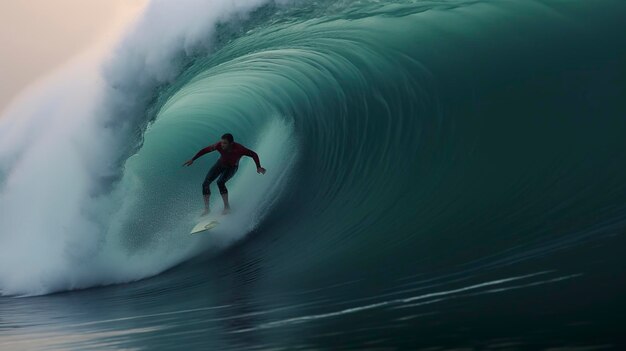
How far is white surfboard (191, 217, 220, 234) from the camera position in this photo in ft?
33.5

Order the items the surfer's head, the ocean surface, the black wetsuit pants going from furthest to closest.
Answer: the black wetsuit pants, the surfer's head, the ocean surface

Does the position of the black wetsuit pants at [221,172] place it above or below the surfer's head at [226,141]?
below

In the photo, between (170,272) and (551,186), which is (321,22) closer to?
(170,272)

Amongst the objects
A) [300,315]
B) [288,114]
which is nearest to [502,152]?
[300,315]

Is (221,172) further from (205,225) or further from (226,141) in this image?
(205,225)

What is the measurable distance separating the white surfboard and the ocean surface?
0.34 feet

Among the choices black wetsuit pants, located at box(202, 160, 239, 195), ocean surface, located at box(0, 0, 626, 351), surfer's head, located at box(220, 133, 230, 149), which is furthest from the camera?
black wetsuit pants, located at box(202, 160, 239, 195)

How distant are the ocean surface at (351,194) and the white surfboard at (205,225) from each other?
0.10 metres

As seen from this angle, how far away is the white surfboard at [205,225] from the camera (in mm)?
10203

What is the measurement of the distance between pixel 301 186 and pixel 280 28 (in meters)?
2.46

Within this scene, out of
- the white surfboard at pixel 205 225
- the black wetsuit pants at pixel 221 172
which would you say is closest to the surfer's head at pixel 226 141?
the black wetsuit pants at pixel 221 172

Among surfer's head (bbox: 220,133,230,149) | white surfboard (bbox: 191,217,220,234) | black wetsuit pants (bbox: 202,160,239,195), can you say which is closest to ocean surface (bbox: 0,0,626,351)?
white surfboard (bbox: 191,217,220,234)

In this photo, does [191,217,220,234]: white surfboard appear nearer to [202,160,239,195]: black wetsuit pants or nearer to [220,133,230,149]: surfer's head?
[202,160,239,195]: black wetsuit pants

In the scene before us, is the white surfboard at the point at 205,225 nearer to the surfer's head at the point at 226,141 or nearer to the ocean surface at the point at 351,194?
the ocean surface at the point at 351,194
